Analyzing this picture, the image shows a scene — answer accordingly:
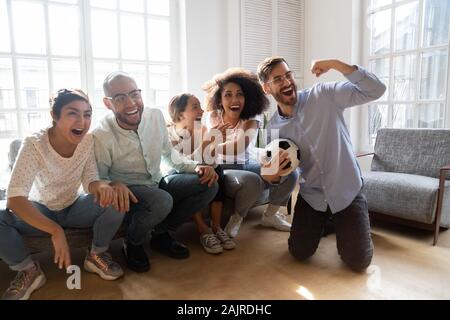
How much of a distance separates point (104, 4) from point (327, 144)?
234 cm

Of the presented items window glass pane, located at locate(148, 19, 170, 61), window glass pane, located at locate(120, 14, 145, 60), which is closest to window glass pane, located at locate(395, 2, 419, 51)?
window glass pane, located at locate(148, 19, 170, 61)

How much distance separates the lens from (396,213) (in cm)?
218

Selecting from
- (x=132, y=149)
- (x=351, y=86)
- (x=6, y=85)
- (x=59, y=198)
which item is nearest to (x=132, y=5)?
(x=6, y=85)

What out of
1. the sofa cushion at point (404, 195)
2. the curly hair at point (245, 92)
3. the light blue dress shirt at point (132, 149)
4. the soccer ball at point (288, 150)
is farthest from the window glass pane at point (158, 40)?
the sofa cushion at point (404, 195)

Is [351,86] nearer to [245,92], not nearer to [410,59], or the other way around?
[245,92]

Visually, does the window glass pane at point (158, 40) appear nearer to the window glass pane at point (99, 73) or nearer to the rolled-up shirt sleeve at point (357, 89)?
the window glass pane at point (99, 73)

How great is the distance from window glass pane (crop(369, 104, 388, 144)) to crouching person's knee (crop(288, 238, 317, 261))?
2105 millimetres

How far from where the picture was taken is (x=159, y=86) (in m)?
3.32

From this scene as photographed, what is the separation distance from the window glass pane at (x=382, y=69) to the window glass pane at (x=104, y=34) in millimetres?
2488

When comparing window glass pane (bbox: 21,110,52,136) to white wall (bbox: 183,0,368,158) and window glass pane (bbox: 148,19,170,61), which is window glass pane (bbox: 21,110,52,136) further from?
white wall (bbox: 183,0,368,158)

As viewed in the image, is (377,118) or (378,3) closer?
(378,3)

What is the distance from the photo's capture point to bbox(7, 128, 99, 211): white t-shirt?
142cm
